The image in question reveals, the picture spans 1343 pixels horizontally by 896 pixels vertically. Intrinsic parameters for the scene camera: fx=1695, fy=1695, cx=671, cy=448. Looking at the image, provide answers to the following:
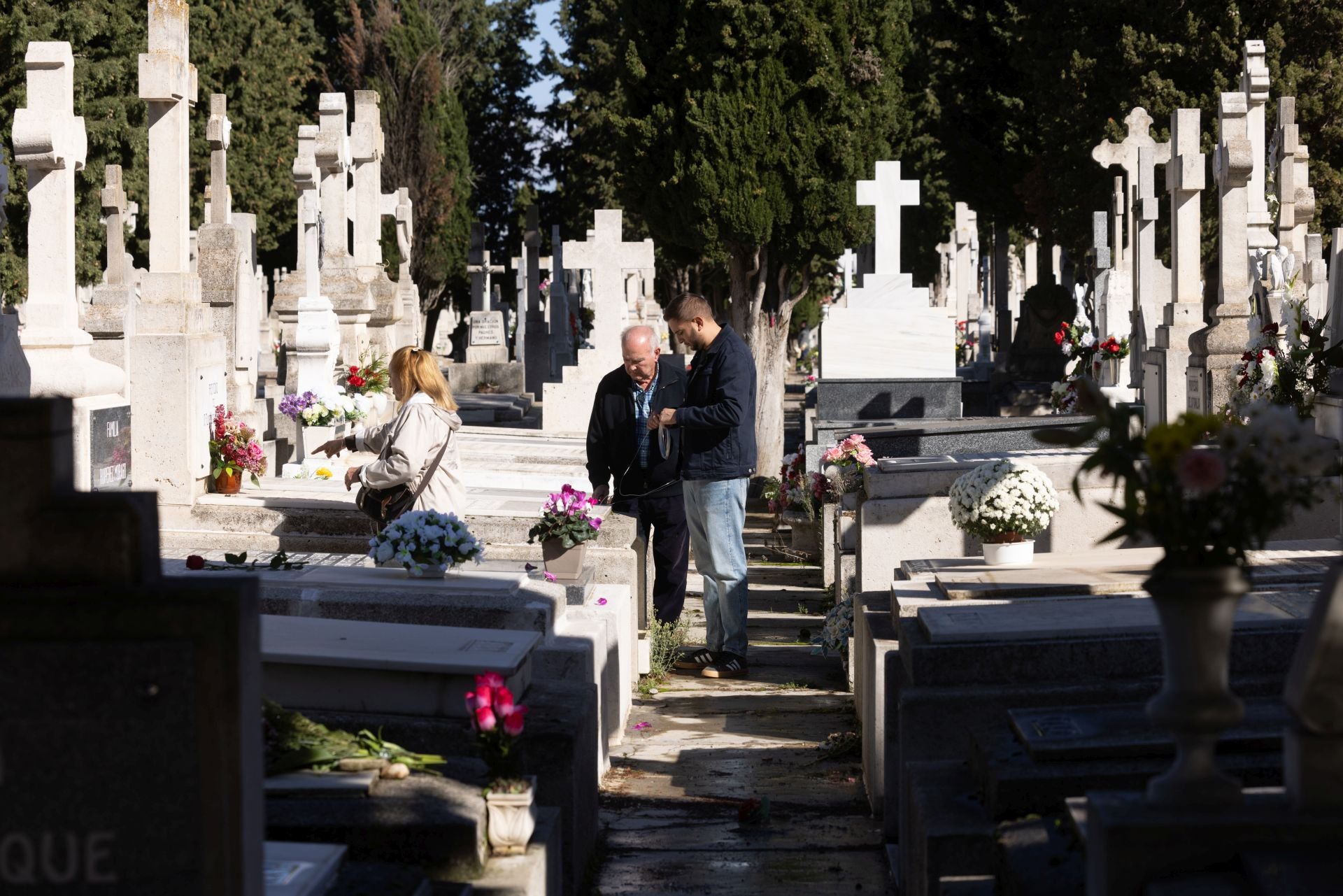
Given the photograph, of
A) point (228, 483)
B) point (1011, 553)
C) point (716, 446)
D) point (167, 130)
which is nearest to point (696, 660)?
point (716, 446)

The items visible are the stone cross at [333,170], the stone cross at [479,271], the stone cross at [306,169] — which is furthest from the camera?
the stone cross at [479,271]

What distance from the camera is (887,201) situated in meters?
16.6

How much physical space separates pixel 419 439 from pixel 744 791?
2288mm

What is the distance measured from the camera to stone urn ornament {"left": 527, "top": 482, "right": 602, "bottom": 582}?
315 inches

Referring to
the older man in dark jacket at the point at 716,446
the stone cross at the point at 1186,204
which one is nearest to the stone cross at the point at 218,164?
the older man in dark jacket at the point at 716,446

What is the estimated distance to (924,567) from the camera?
285 inches

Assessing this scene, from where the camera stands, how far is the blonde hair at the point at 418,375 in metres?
7.91

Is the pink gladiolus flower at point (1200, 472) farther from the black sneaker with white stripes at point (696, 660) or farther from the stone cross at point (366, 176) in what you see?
the stone cross at point (366, 176)

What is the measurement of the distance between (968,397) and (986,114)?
26.1 feet

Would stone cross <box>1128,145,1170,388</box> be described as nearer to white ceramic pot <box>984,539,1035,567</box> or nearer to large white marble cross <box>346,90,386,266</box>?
large white marble cross <box>346,90,386,266</box>

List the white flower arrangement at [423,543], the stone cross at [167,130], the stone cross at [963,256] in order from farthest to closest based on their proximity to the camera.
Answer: the stone cross at [963,256], the stone cross at [167,130], the white flower arrangement at [423,543]

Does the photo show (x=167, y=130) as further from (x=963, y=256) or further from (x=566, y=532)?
(x=963, y=256)

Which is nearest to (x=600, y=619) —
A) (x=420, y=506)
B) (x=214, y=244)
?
(x=420, y=506)

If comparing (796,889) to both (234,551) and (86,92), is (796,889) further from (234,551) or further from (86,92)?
(86,92)
